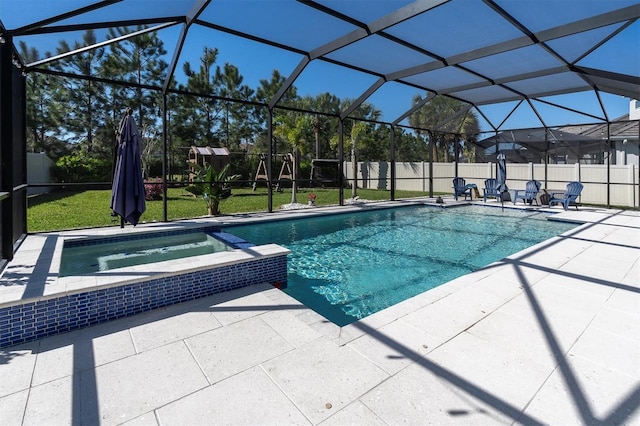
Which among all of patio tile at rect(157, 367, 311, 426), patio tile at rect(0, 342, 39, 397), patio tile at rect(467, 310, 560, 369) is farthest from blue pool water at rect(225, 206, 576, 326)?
patio tile at rect(0, 342, 39, 397)

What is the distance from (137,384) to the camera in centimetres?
202

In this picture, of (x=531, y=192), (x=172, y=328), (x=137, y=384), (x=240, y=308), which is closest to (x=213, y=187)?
(x=240, y=308)

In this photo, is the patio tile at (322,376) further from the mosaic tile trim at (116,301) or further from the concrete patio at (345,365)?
the mosaic tile trim at (116,301)

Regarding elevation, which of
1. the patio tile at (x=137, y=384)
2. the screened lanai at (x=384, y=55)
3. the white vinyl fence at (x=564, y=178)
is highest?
the screened lanai at (x=384, y=55)

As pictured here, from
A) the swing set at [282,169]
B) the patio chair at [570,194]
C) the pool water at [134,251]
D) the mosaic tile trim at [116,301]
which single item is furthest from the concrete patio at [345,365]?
the swing set at [282,169]

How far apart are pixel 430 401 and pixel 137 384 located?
1.67m

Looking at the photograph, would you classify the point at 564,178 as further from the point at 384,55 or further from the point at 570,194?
the point at 384,55

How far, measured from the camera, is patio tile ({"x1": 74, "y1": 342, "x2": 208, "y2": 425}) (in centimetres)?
179

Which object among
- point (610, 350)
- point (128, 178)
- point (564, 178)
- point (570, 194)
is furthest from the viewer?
point (564, 178)

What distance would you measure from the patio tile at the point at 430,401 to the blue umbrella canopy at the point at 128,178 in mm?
4484

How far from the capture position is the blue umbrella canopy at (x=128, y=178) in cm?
493

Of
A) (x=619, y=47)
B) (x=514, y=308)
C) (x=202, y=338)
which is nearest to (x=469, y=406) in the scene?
(x=514, y=308)

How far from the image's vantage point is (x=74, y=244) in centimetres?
528

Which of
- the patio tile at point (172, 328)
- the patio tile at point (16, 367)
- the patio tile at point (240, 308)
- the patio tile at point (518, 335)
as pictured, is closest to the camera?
the patio tile at point (16, 367)
